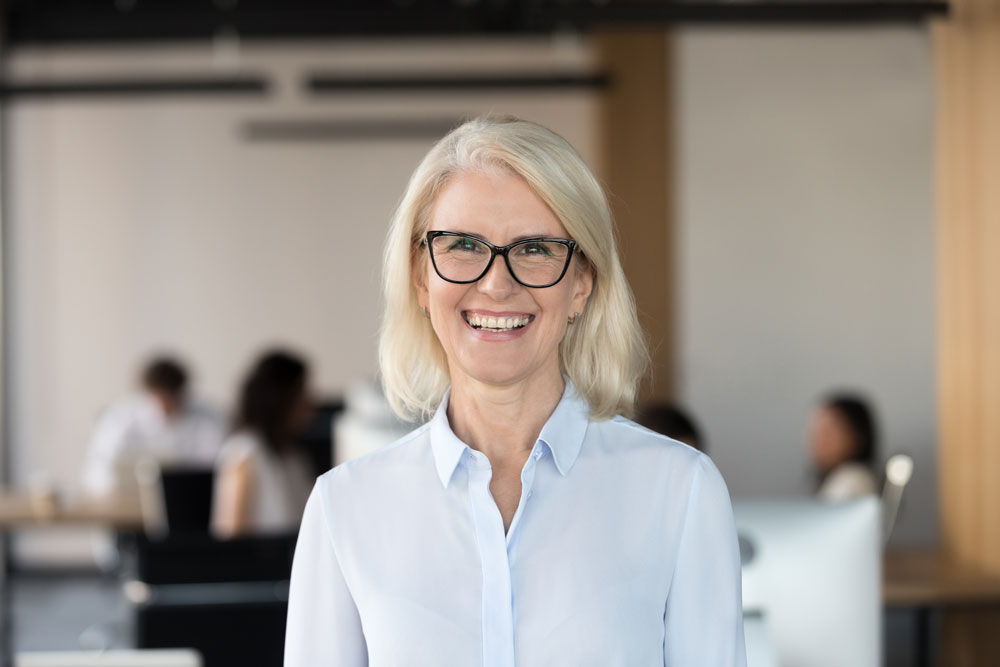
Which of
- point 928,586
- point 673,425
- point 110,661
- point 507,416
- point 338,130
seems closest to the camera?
point 507,416

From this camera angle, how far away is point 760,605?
7.63 feet

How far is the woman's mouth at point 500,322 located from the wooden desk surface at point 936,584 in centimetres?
339

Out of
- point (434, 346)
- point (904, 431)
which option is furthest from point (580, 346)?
point (904, 431)

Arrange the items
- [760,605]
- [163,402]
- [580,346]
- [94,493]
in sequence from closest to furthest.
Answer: [580,346], [760,605], [94,493], [163,402]

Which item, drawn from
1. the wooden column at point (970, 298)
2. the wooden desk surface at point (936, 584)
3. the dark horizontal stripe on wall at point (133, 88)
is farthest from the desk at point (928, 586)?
the dark horizontal stripe on wall at point (133, 88)

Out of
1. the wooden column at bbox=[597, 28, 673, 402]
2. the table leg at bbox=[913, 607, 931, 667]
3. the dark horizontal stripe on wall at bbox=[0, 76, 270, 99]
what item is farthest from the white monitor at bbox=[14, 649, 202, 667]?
the dark horizontal stripe on wall at bbox=[0, 76, 270, 99]

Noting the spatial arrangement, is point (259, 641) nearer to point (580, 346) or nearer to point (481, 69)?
point (580, 346)

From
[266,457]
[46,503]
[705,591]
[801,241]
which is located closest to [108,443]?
[46,503]

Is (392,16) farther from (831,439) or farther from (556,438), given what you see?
(556,438)

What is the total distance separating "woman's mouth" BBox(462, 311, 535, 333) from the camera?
4.45 ft

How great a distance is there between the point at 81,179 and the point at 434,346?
9.11m

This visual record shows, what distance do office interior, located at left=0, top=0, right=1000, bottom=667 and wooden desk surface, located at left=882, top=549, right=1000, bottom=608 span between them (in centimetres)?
2

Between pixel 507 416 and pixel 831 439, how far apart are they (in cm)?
407

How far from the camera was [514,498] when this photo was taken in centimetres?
141
